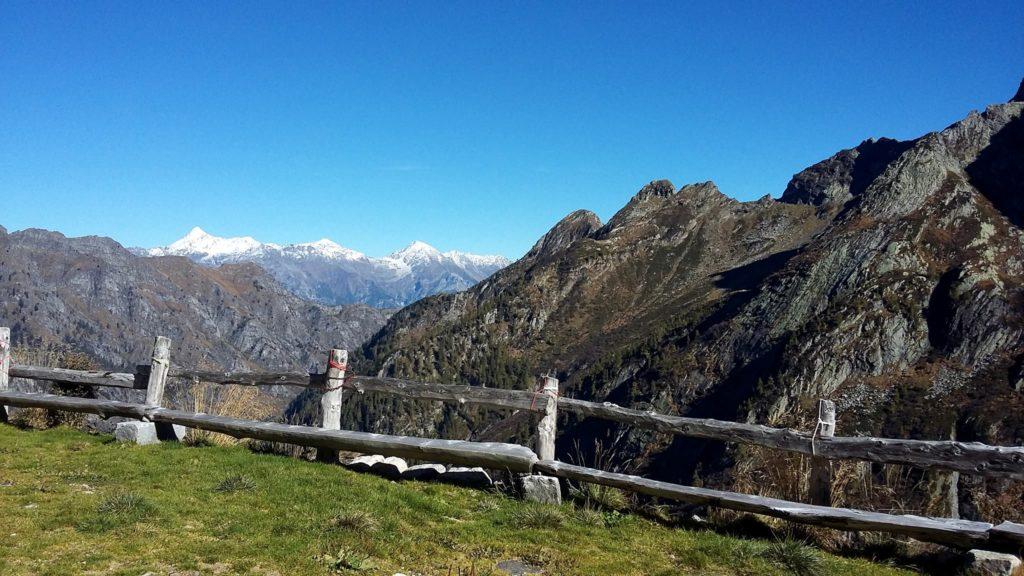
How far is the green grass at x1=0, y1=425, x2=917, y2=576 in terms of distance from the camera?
621 centimetres

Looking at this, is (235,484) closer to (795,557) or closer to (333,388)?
(333,388)

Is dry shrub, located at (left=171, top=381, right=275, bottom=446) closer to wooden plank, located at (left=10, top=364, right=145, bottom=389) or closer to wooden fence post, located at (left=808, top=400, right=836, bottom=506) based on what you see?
wooden plank, located at (left=10, top=364, right=145, bottom=389)

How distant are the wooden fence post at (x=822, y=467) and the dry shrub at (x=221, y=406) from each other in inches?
398

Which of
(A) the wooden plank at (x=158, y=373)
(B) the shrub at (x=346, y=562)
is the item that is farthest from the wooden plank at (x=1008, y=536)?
(A) the wooden plank at (x=158, y=373)

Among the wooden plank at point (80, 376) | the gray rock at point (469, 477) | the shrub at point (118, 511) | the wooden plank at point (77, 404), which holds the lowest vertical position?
the shrub at point (118, 511)

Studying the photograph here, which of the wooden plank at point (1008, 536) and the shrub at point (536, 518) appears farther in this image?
the shrub at point (536, 518)

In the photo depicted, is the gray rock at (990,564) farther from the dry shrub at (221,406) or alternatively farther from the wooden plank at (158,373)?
the wooden plank at (158,373)

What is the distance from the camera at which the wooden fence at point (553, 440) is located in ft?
23.1

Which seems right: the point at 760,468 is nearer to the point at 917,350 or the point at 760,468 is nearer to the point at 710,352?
the point at 917,350

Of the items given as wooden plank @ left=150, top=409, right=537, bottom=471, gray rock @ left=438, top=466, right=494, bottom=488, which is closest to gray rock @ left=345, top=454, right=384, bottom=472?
wooden plank @ left=150, top=409, right=537, bottom=471

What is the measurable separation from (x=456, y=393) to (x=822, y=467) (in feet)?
18.2

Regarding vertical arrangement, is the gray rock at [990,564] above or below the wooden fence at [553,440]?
below

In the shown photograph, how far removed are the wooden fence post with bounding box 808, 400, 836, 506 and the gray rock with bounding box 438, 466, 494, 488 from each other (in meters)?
4.52

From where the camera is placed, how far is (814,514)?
739 cm
